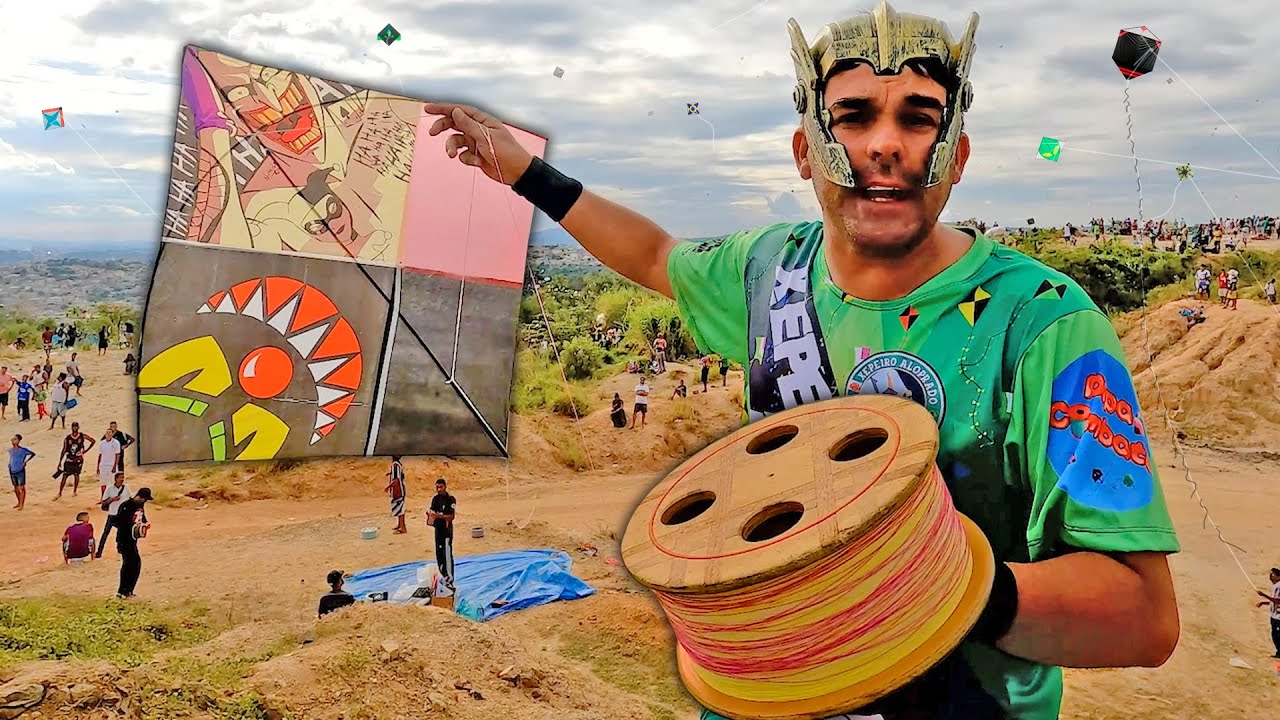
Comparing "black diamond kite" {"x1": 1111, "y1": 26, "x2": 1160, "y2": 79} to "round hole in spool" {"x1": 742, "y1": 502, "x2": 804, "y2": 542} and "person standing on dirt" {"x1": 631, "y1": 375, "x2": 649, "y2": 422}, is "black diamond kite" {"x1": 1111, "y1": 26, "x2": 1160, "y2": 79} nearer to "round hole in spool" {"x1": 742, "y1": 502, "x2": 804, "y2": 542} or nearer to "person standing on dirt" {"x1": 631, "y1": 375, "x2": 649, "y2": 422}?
"round hole in spool" {"x1": 742, "y1": 502, "x2": 804, "y2": 542}

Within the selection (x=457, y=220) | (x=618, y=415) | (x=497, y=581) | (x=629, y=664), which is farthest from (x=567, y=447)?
(x=457, y=220)

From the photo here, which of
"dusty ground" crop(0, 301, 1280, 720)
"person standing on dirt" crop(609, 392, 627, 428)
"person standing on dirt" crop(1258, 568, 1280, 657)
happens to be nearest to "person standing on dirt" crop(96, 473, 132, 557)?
"dusty ground" crop(0, 301, 1280, 720)

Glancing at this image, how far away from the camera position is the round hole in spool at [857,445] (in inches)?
69.5

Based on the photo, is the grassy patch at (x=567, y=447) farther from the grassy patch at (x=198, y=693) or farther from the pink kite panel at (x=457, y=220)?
the pink kite panel at (x=457, y=220)

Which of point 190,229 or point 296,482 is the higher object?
point 190,229

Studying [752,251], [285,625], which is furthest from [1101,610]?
[285,625]

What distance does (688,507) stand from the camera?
188cm

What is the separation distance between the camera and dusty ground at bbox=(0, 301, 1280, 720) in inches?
287

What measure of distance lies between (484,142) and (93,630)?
8.38 meters

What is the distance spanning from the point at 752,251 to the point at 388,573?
31.7ft

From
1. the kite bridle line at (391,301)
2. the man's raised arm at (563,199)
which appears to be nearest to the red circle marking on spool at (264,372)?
the kite bridle line at (391,301)

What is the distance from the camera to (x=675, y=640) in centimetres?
222

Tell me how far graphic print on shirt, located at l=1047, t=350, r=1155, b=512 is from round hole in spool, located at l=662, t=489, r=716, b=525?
67 cm

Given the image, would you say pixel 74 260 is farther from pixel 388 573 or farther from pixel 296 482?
pixel 388 573
